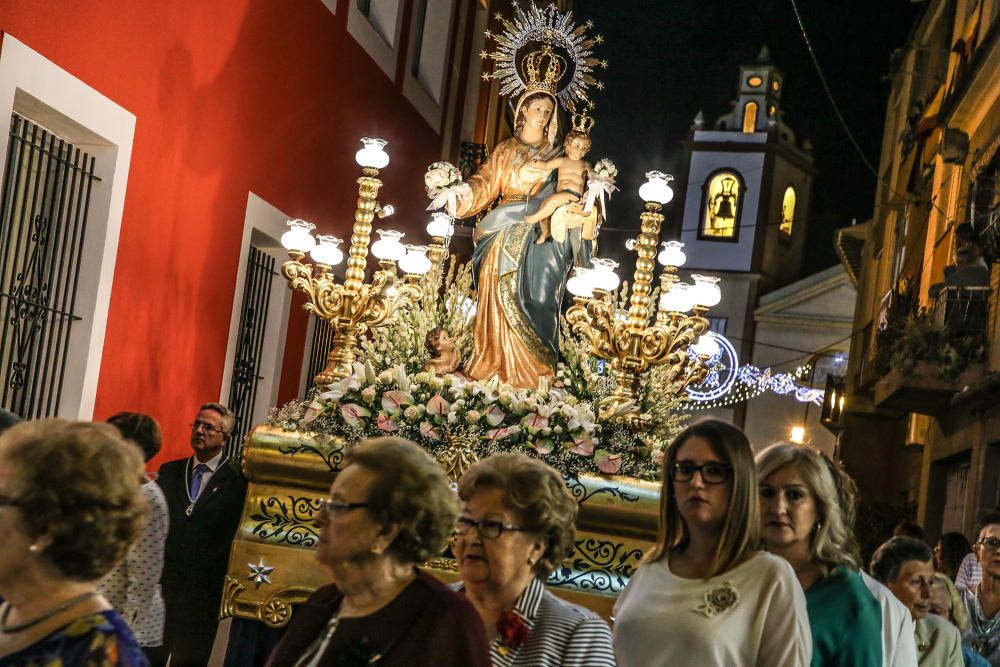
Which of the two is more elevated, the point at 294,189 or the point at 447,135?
the point at 447,135

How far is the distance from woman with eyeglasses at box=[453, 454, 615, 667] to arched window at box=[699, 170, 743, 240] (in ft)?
141

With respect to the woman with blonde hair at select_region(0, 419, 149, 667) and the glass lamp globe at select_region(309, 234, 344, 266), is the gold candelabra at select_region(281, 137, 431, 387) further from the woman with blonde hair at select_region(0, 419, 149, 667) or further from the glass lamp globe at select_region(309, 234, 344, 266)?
the woman with blonde hair at select_region(0, 419, 149, 667)

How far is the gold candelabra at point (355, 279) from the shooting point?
8.74m

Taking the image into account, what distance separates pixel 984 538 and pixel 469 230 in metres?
10.0

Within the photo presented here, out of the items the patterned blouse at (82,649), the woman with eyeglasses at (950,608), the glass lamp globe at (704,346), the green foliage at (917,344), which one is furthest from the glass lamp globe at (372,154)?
the green foliage at (917,344)

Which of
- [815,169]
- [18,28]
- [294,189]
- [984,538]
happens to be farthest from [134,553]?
[815,169]

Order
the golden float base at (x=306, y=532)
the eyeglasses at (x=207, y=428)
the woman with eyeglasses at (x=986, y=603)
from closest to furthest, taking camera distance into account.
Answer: the woman with eyeglasses at (x=986, y=603)
the golden float base at (x=306, y=532)
the eyeglasses at (x=207, y=428)

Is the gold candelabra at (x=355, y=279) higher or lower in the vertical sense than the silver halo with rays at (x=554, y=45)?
lower

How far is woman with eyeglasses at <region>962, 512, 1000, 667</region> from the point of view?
244 inches

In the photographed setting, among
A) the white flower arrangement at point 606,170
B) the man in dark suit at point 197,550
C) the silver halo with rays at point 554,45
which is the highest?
the silver halo with rays at point 554,45

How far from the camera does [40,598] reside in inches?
103

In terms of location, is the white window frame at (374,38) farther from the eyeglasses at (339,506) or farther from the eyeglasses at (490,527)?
the eyeglasses at (339,506)

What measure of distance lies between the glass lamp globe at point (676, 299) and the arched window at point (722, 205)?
37.5m

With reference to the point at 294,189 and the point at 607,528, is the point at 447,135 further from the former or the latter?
the point at 607,528
